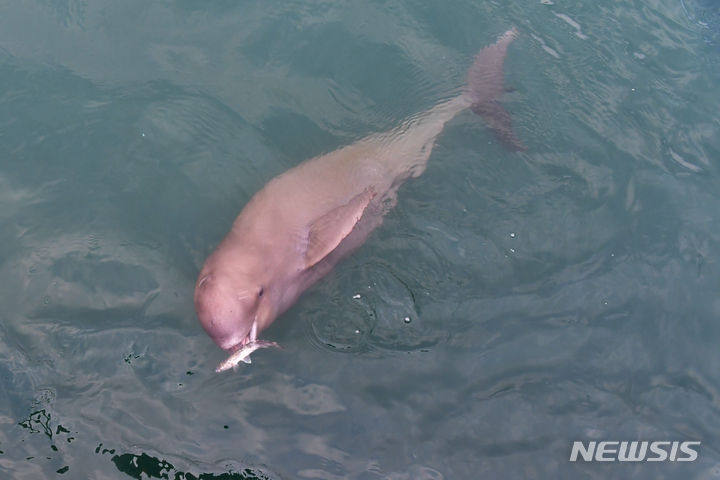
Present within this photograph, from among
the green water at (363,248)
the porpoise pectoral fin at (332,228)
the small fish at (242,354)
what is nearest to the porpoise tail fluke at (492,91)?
the green water at (363,248)

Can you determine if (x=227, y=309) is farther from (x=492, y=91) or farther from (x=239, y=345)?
(x=492, y=91)

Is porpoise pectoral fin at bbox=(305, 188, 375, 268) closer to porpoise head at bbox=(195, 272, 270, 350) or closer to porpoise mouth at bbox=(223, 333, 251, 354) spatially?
porpoise head at bbox=(195, 272, 270, 350)

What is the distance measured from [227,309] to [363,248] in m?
1.75

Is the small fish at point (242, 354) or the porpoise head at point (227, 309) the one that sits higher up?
the porpoise head at point (227, 309)

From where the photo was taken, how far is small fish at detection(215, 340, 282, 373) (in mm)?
4637

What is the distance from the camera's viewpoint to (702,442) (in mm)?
5250

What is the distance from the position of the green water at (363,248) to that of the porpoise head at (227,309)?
499 mm

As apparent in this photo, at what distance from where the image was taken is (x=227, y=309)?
468cm

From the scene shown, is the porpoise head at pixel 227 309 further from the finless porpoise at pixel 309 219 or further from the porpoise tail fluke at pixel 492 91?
the porpoise tail fluke at pixel 492 91

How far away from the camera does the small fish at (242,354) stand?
15.2 feet

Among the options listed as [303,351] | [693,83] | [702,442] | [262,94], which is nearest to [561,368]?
[702,442]

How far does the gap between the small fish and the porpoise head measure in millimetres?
70

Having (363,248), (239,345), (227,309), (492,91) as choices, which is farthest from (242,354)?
(492,91)

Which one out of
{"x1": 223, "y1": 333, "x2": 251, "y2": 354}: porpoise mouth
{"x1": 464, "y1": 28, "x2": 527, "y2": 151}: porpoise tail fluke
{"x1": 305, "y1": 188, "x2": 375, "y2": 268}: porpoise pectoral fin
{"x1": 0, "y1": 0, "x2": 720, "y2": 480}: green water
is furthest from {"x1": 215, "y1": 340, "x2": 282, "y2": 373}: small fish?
{"x1": 464, "y1": 28, "x2": 527, "y2": 151}: porpoise tail fluke
